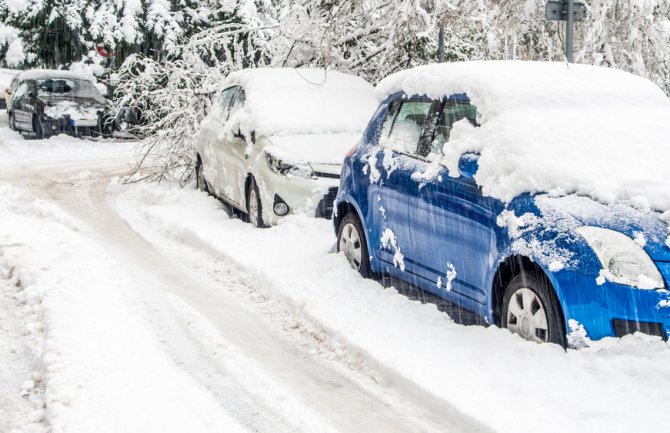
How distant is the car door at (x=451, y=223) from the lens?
18.7 ft

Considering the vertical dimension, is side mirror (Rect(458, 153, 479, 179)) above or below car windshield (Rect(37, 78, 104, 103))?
below

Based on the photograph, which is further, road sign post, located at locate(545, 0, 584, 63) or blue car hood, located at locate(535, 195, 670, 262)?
road sign post, located at locate(545, 0, 584, 63)

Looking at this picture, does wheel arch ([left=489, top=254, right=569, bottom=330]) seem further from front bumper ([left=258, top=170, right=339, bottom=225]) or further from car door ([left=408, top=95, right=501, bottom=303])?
front bumper ([left=258, top=170, right=339, bottom=225])

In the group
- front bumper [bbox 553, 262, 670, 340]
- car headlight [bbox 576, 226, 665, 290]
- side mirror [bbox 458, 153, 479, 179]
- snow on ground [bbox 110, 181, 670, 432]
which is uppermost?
side mirror [bbox 458, 153, 479, 179]

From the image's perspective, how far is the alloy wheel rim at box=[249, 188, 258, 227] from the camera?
399 inches

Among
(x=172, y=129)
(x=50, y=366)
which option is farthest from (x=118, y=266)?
(x=172, y=129)

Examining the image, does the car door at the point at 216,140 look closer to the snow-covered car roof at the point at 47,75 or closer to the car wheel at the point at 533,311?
the car wheel at the point at 533,311

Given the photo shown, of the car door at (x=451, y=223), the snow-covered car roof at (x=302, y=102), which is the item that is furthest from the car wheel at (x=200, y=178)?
the car door at (x=451, y=223)

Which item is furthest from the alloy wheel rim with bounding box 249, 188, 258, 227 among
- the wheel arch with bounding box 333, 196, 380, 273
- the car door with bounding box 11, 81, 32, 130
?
the car door with bounding box 11, 81, 32, 130

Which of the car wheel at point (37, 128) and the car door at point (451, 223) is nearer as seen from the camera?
the car door at point (451, 223)

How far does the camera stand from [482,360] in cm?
538

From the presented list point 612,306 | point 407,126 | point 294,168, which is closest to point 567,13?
point 294,168

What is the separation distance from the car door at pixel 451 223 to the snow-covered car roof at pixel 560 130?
130mm

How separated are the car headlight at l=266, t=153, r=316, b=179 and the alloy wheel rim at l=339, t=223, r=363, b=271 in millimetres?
1700
